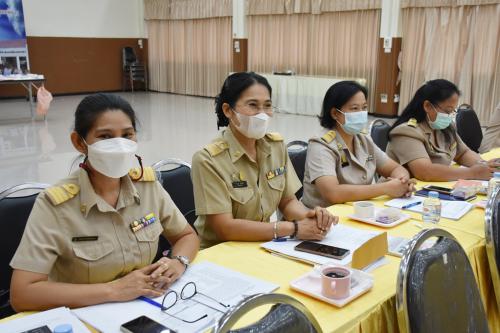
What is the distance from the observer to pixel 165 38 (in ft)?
45.2

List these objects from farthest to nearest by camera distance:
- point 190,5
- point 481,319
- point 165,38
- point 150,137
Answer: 1. point 165,38
2. point 190,5
3. point 150,137
4. point 481,319

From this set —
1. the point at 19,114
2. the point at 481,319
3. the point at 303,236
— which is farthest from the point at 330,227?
the point at 19,114

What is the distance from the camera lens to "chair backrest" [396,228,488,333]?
1.19 metres

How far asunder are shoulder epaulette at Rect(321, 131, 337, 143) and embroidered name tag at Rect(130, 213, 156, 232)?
3.97ft

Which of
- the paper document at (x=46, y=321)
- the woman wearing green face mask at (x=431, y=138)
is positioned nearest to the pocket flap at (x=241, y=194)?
the paper document at (x=46, y=321)

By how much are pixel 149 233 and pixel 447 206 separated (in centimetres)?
148

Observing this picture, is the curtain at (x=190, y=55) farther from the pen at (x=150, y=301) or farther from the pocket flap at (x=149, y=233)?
the pen at (x=150, y=301)

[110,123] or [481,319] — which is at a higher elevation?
[110,123]

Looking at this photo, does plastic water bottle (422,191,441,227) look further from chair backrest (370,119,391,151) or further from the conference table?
chair backrest (370,119,391,151)

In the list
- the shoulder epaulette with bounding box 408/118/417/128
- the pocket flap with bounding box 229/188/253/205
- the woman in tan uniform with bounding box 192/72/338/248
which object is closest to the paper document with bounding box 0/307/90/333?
the woman in tan uniform with bounding box 192/72/338/248

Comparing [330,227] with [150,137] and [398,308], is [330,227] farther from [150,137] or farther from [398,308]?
[150,137]

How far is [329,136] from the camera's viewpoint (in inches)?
103

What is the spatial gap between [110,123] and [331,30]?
29.3 feet

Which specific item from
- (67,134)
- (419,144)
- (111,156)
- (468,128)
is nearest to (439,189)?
(419,144)
